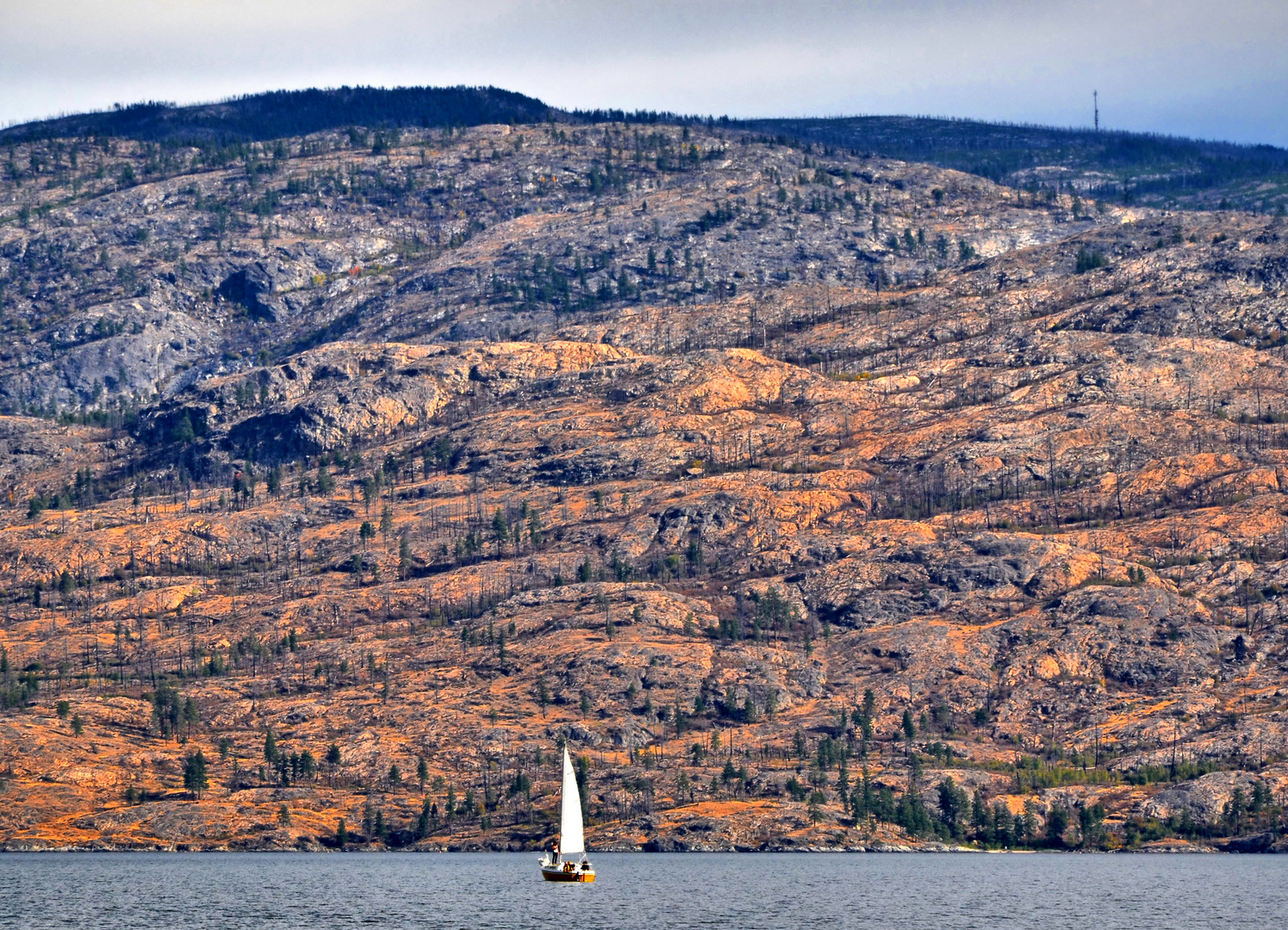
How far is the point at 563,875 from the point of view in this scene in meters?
197

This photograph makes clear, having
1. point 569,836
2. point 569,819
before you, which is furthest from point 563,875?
point 569,819

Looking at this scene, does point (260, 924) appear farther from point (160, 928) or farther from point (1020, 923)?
point (1020, 923)

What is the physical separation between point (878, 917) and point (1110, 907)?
96.4 feet

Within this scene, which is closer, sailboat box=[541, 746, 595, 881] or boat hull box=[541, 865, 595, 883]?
sailboat box=[541, 746, 595, 881]

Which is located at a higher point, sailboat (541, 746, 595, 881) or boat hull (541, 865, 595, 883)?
sailboat (541, 746, 595, 881)

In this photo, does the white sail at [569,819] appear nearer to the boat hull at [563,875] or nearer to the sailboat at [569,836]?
the sailboat at [569,836]

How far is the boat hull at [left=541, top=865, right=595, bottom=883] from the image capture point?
196 meters

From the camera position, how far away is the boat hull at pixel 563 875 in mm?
195875

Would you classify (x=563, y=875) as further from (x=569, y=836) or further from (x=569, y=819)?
(x=569, y=819)

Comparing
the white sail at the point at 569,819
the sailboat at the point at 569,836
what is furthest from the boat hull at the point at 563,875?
the white sail at the point at 569,819

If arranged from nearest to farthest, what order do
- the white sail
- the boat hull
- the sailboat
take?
1. the white sail
2. the sailboat
3. the boat hull

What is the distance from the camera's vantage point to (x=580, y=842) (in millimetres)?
196250

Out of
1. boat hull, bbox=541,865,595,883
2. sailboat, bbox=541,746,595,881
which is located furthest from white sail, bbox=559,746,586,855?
boat hull, bbox=541,865,595,883

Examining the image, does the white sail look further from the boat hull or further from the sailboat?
the boat hull
